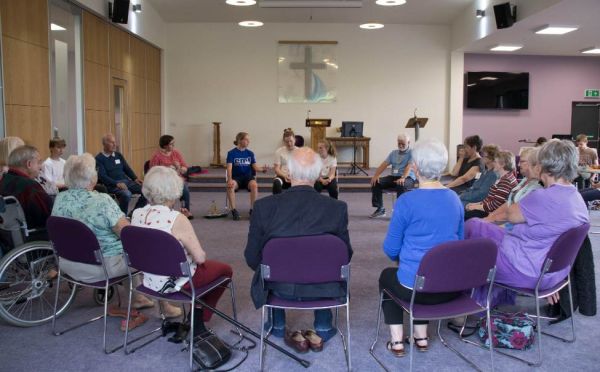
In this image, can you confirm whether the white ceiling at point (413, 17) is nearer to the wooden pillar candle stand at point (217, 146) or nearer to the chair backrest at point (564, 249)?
the wooden pillar candle stand at point (217, 146)

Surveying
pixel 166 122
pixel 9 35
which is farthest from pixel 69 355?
pixel 166 122

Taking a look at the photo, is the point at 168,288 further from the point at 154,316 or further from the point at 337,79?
the point at 337,79

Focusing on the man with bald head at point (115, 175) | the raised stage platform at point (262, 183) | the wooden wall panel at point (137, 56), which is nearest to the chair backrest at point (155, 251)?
the man with bald head at point (115, 175)

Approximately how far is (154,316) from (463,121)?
11.4 m

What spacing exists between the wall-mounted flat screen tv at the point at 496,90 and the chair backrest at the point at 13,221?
38.3 ft

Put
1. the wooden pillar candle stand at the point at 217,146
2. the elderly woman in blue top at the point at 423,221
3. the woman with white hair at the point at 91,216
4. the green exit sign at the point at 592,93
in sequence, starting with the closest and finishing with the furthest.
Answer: the elderly woman in blue top at the point at 423,221 → the woman with white hair at the point at 91,216 → the wooden pillar candle stand at the point at 217,146 → the green exit sign at the point at 592,93

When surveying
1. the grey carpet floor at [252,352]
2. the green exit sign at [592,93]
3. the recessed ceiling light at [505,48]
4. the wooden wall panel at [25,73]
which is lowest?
the grey carpet floor at [252,352]

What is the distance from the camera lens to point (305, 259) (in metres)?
2.65

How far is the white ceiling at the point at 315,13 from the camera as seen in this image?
10.8 metres

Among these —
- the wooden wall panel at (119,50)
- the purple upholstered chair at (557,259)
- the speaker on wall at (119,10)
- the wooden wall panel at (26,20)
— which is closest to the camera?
the purple upholstered chair at (557,259)

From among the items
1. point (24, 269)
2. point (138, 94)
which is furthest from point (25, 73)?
point (138, 94)

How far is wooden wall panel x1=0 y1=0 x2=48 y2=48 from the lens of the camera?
6.02 m

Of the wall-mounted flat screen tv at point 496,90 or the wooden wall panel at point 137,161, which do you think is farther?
the wall-mounted flat screen tv at point 496,90

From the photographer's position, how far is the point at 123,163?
6.71 metres
